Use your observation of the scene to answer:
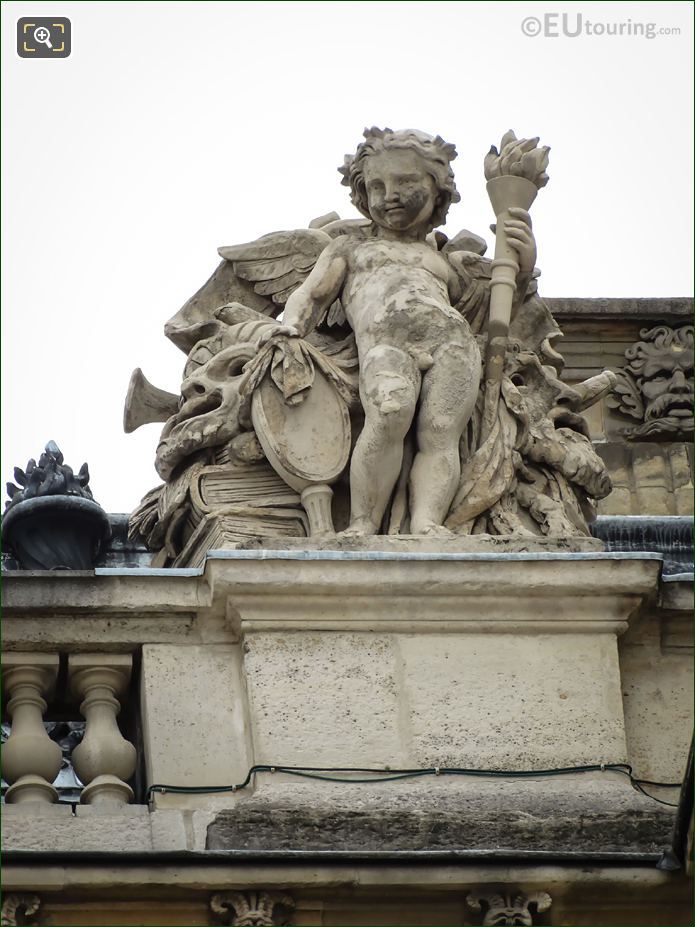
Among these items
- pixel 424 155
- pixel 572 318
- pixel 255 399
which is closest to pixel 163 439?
pixel 255 399

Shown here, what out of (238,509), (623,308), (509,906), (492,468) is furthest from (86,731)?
(623,308)

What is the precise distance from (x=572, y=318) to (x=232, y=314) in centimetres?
828

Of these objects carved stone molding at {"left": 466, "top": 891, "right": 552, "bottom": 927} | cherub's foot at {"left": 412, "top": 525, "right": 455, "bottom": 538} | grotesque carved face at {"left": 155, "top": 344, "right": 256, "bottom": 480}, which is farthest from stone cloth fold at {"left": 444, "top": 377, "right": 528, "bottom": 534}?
carved stone molding at {"left": 466, "top": 891, "right": 552, "bottom": 927}

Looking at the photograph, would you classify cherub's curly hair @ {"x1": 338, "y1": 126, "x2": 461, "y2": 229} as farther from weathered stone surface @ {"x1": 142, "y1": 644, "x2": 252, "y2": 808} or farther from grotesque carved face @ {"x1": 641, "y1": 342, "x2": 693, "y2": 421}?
grotesque carved face @ {"x1": 641, "y1": 342, "x2": 693, "y2": 421}

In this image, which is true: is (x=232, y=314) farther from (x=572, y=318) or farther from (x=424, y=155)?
(x=572, y=318)

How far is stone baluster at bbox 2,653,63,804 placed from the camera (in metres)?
14.6

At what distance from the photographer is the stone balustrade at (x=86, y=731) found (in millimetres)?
14664

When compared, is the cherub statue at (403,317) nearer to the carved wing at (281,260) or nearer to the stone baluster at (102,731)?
the carved wing at (281,260)

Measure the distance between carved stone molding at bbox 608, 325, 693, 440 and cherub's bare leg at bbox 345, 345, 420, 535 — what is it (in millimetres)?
9070

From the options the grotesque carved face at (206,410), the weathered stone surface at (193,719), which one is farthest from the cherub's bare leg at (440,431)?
the weathered stone surface at (193,719)

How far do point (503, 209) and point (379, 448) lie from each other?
147 cm

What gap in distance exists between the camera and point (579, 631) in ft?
50.6

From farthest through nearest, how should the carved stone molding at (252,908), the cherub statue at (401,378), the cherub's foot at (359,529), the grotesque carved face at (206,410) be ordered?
1. the grotesque carved face at (206,410)
2. the cherub statue at (401,378)
3. the cherub's foot at (359,529)
4. the carved stone molding at (252,908)

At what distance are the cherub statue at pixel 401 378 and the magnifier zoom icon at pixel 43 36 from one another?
1.62 metres
